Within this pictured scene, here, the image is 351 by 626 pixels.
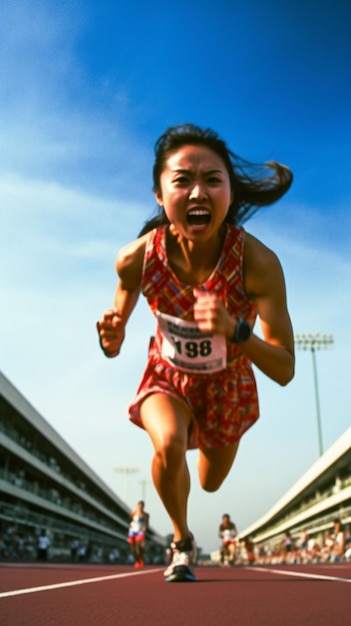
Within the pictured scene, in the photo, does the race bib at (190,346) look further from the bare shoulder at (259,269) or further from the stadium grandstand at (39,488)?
the stadium grandstand at (39,488)

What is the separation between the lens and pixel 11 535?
3011 centimetres

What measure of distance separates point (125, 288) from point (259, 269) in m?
0.81

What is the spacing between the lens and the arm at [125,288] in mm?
3570

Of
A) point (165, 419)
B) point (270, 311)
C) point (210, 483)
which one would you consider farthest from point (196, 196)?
point (210, 483)

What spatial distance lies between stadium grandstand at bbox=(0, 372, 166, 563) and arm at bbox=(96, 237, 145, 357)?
2522 cm

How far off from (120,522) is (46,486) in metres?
46.4

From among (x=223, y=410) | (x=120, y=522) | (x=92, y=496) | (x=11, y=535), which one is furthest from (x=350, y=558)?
(x=120, y=522)

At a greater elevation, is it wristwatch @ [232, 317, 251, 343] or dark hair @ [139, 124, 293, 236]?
dark hair @ [139, 124, 293, 236]

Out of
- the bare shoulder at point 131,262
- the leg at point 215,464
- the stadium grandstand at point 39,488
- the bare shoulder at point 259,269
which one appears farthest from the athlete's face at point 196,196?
the stadium grandstand at point 39,488

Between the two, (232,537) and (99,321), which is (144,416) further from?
(232,537)

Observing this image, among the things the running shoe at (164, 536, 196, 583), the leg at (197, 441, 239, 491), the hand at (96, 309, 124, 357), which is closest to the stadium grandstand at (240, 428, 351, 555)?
the leg at (197, 441, 239, 491)

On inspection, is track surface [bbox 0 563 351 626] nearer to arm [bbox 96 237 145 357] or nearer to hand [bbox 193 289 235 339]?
hand [bbox 193 289 235 339]

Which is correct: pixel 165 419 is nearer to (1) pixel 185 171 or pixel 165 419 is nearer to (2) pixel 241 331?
(2) pixel 241 331

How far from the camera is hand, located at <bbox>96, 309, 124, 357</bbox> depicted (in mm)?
3336
